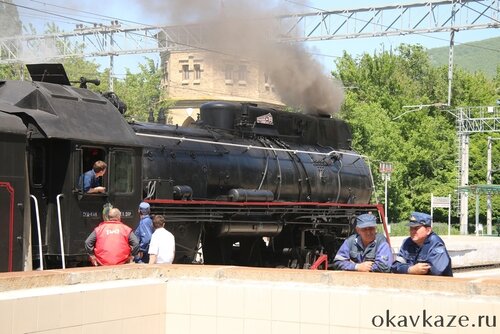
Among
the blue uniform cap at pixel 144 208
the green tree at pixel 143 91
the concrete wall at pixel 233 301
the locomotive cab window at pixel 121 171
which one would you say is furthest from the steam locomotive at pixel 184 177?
the green tree at pixel 143 91

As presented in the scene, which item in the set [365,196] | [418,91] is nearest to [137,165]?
[365,196]

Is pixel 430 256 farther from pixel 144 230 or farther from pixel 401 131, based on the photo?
pixel 401 131

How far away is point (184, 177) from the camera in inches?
564

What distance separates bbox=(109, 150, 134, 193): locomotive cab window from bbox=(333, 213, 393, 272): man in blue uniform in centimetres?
486

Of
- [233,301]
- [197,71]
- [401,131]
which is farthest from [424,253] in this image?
[197,71]

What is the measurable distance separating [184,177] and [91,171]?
123 inches

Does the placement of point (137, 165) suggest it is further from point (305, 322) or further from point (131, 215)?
point (305, 322)

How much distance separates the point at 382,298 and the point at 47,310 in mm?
2721

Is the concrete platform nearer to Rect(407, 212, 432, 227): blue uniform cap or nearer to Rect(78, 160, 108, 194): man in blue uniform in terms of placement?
Rect(78, 160, 108, 194): man in blue uniform

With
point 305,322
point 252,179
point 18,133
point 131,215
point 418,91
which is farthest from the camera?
point 418,91

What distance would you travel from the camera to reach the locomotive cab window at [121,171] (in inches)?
469

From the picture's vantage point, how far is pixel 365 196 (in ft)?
67.3

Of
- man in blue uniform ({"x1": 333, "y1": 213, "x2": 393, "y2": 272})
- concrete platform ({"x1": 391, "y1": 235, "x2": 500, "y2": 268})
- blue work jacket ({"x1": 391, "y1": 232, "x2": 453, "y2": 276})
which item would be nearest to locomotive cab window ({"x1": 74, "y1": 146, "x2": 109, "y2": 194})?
man in blue uniform ({"x1": 333, "y1": 213, "x2": 393, "y2": 272})

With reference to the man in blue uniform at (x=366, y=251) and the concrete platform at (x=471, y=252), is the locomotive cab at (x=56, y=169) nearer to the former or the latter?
the man in blue uniform at (x=366, y=251)
